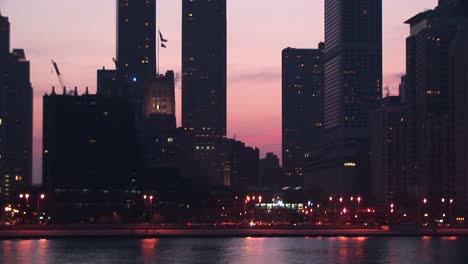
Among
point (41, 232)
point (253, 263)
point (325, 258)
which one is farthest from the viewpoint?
point (41, 232)

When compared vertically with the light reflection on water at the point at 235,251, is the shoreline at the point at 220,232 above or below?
above

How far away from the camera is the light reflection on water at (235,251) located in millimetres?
112938

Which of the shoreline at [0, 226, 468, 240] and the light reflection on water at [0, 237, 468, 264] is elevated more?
the shoreline at [0, 226, 468, 240]

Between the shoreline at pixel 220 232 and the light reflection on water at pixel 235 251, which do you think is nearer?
the light reflection on water at pixel 235 251

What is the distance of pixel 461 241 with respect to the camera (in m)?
156

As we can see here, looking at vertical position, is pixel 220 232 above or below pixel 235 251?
above

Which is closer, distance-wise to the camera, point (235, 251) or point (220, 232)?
point (235, 251)

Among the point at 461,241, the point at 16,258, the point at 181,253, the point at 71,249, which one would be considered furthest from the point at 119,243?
the point at 461,241

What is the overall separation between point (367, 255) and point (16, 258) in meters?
38.5

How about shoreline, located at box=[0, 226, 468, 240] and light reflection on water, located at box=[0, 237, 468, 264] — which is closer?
light reflection on water, located at box=[0, 237, 468, 264]

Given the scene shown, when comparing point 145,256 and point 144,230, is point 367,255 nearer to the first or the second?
point 145,256

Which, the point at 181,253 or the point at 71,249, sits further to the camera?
the point at 71,249

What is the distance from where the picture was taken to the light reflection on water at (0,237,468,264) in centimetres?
11294

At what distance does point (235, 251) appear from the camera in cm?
12925
